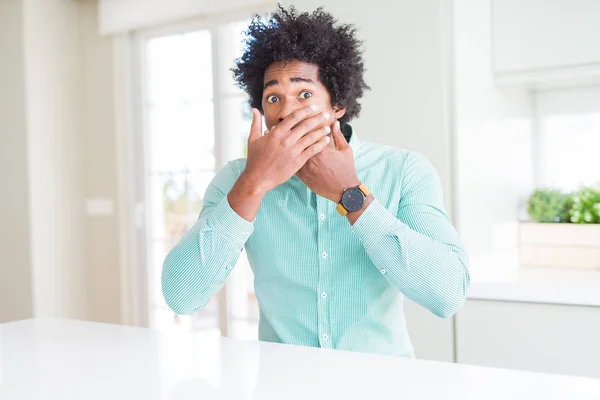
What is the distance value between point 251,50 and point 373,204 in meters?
0.58

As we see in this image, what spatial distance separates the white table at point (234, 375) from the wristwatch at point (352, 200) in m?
0.29

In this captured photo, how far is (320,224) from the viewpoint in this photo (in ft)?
4.58

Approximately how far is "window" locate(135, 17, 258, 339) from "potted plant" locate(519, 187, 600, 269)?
1.53 metres

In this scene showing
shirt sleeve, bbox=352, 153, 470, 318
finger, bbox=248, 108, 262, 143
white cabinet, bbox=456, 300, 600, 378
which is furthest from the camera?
white cabinet, bbox=456, 300, 600, 378

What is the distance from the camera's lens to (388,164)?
57.0 inches

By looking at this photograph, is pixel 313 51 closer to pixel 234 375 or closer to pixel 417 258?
pixel 417 258

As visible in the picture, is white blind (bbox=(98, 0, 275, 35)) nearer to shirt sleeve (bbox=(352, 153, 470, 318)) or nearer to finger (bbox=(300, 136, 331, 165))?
finger (bbox=(300, 136, 331, 165))

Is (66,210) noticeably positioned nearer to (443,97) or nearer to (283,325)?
(443,97)

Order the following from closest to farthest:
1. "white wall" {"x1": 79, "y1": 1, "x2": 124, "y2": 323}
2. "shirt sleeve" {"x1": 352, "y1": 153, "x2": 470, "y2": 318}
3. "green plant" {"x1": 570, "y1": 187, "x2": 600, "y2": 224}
A: "shirt sleeve" {"x1": 352, "y1": 153, "x2": 470, "y2": 318}, "green plant" {"x1": 570, "y1": 187, "x2": 600, "y2": 224}, "white wall" {"x1": 79, "y1": 1, "x2": 124, "y2": 323}

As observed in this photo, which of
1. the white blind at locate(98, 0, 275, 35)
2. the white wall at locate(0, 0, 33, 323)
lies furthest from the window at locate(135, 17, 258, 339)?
the white wall at locate(0, 0, 33, 323)

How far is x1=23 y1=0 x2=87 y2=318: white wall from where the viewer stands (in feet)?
12.1

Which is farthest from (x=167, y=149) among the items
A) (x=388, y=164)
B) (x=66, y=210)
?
(x=388, y=164)

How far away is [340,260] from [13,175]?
2.98 meters

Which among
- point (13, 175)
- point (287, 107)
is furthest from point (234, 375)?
point (13, 175)
